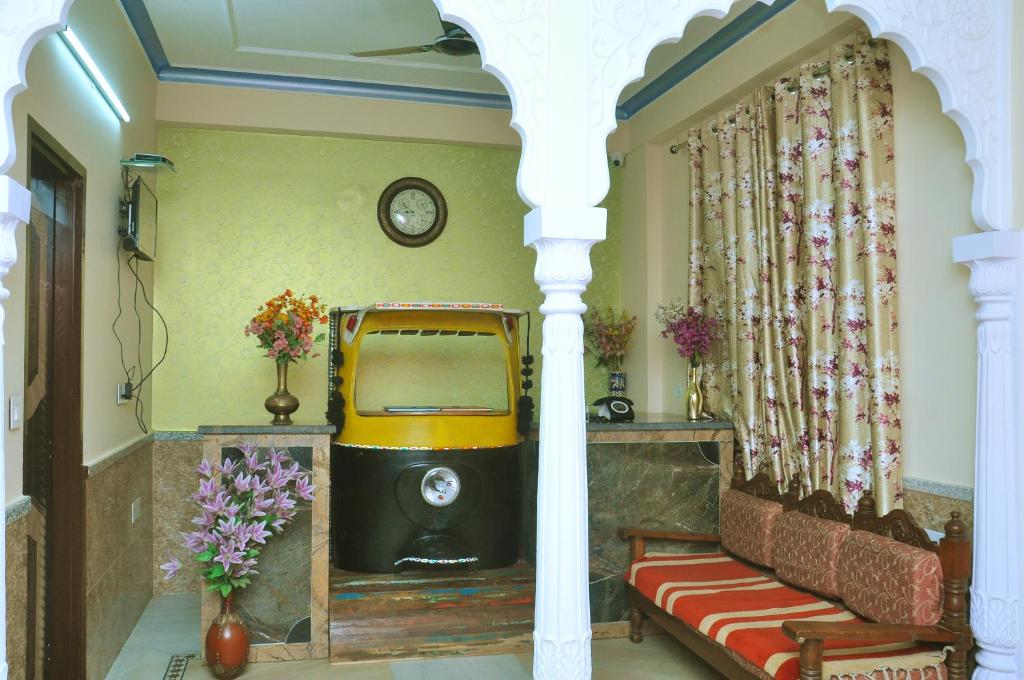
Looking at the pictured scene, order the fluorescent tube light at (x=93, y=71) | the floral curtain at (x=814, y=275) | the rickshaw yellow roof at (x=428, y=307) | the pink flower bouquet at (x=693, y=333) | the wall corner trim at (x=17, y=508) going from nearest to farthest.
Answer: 1. the wall corner trim at (x=17, y=508)
2. the fluorescent tube light at (x=93, y=71)
3. the floral curtain at (x=814, y=275)
4. the rickshaw yellow roof at (x=428, y=307)
5. the pink flower bouquet at (x=693, y=333)

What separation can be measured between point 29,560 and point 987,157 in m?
3.48

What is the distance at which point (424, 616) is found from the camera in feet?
12.9

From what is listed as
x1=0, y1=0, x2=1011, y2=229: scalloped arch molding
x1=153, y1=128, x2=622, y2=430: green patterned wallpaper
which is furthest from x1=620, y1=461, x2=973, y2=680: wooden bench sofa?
x1=153, y1=128, x2=622, y2=430: green patterned wallpaper

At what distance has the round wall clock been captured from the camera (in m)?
5.34

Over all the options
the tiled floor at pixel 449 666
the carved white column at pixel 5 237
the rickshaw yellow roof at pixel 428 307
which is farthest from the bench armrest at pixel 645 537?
the carved white column at pixel 5 237

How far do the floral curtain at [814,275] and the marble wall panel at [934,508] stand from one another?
2.2 inches

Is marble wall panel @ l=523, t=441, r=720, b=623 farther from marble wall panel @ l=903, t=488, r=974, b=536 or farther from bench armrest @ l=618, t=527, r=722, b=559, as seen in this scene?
marble wall panel @ l=903, t=488, r=974, b=536

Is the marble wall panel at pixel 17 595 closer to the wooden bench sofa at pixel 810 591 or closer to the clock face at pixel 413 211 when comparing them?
the wooden bench sofa at pixel 810 591

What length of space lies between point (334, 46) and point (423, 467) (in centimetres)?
225

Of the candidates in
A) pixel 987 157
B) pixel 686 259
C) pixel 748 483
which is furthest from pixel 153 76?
pixel 987 157

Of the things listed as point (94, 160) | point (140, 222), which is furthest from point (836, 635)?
point (140, 222)

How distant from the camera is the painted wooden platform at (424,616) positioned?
387 cm

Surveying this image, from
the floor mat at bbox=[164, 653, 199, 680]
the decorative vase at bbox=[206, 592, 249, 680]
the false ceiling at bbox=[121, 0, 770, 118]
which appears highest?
the false ceiling at bbox=[121, 0, 770, 118]

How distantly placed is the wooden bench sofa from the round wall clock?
221cm
